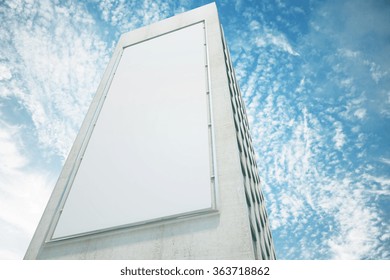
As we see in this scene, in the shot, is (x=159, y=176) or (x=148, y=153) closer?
(x=159, y=176)

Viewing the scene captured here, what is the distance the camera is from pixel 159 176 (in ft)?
29.1

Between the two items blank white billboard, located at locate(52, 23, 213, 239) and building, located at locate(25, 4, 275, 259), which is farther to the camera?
blank white billboard, located at locate(52, 23, 213, 239)

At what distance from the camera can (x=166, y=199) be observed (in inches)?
323

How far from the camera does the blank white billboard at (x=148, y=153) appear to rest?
8.23 metres

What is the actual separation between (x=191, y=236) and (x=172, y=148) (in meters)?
3.44

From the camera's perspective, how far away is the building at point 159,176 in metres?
7.29

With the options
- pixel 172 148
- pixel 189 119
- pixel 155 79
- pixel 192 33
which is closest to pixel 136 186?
pixel 172 148

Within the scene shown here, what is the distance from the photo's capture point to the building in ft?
23.9

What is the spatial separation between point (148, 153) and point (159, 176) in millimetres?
1253

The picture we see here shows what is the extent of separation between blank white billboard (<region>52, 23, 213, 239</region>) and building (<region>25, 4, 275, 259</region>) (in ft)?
0.13

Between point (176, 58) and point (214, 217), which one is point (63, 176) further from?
point (176, 58)

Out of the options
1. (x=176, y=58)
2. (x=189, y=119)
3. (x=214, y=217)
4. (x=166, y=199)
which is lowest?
(x=214, y=217)

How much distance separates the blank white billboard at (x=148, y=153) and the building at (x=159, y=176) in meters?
0.04

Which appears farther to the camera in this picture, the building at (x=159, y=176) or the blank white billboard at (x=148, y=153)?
the blank white billboard at (x=148, y=153)
